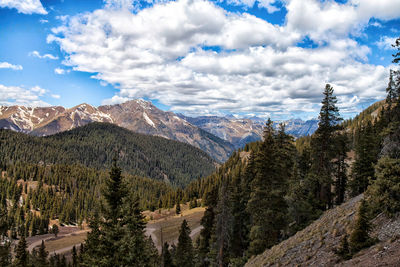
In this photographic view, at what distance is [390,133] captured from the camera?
15758 millimetres

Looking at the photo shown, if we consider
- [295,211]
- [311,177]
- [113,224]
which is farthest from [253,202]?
[113,224]

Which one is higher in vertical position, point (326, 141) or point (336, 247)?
point (326, 141)

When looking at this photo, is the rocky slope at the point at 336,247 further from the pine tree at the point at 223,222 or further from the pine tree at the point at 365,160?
the pine tree at the point at 365,160

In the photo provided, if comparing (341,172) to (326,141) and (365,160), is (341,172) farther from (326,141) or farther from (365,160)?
(326,141)

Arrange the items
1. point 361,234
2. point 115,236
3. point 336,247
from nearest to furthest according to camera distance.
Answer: point 361,234 < point 336,247 < point 115,236

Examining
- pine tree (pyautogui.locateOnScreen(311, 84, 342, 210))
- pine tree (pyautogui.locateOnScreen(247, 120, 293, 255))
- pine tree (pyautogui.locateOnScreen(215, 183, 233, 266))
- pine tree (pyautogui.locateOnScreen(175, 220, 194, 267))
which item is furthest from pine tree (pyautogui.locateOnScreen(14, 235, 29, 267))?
pine tree (pyautogui.locateOnScreen(311, 84, 342, 210))

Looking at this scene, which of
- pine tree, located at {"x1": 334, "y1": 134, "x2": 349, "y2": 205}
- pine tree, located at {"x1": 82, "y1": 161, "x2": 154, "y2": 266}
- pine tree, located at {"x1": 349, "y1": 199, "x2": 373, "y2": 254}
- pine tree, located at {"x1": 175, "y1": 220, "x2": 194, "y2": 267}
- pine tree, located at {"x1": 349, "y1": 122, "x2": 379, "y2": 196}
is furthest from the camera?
pine tree, located at {"x1": 175, "y1": 220, "x2": 194, "y2": 267}

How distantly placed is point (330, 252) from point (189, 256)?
3332cm

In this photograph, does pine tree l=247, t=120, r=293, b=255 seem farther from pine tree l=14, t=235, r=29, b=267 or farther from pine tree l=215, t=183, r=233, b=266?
pine tree l=14, t=235, r=29, b=267

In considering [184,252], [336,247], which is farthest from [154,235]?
[336,247]

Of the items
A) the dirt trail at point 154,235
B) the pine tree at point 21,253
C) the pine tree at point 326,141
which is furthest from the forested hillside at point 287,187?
the dirt trail at point 154,235

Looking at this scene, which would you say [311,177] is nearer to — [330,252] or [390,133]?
[390,133]

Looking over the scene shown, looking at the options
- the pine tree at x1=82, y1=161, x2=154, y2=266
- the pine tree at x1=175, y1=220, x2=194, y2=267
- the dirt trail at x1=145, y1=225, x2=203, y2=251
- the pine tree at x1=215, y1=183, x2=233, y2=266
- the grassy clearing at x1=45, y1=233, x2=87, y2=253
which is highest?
the pine tree at x1=82, y1=161, x2=154, y2=266

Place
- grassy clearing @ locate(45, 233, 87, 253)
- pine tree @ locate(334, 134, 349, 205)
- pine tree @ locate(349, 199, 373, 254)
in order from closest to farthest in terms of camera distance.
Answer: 1. pine tree @ locate(349, 199, 373, 254)
2. pine tree @ locate(334, 134, 349, 205)
3. grassy clearing @ locate(45, 233, 87, 253)
